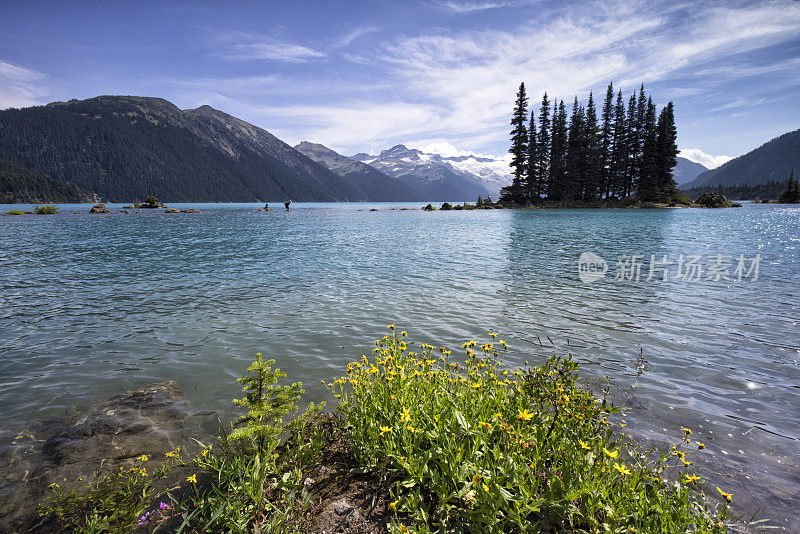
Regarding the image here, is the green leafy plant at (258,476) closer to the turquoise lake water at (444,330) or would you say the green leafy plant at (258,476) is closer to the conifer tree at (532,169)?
the turquoise lake water at (444,330)

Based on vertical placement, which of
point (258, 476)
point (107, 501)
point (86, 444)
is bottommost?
point (86, 444)

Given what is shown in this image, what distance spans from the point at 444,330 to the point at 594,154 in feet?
307

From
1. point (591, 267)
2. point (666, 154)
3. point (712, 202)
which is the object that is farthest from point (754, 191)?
point (591, 267)

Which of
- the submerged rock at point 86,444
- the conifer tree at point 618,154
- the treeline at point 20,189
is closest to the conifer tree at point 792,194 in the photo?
the conifer tree at point 618,154

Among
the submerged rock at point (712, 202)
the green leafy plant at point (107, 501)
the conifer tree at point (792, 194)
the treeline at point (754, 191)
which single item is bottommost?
the green leafy plant at point (107, 501)

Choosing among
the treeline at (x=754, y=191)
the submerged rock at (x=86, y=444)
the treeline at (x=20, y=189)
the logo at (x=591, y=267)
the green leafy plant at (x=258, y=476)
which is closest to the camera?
the green leafy plant at (x=258, y=476)

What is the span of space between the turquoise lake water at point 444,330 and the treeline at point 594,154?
74040mm

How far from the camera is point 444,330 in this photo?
9.67 metres

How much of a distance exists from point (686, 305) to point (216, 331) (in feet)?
49.9

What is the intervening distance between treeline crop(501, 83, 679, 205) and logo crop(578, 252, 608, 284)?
243 feet

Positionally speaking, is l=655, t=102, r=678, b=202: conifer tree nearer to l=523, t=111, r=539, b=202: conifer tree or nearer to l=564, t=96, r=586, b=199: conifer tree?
l=564, t=96, r=586, b=199: conifer tree

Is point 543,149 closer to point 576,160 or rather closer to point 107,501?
point 576,160

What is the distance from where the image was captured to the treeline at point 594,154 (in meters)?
85.4

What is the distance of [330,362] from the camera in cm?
805
